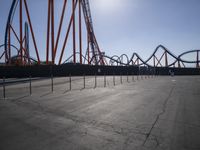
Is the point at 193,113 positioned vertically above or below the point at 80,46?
below

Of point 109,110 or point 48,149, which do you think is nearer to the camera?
point 48,149

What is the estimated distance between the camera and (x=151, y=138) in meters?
4.82

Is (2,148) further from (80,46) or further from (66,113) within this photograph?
(80,46)

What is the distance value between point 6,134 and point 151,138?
3491 millimetres

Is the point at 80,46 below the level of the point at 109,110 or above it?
above

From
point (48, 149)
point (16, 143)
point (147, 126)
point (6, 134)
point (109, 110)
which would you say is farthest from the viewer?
point (109, 110)

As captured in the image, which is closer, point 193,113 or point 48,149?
point 48,149

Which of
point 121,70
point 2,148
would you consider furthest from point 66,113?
point 121,70

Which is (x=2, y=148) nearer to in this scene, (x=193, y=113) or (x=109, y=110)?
(x=109, y=110)

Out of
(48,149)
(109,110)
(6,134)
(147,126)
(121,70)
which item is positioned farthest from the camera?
(121,70)

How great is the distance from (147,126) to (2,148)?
11.9ft

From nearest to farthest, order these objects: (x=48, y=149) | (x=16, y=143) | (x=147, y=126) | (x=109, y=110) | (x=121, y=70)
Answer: (x=48, y=149)
(x=16, y=143)
(x=147, y=126)
(x=109, y=110)
(x=121, y=70)

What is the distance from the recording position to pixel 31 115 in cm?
738

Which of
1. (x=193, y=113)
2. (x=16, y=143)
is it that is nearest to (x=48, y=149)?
(x=16, y=143)
